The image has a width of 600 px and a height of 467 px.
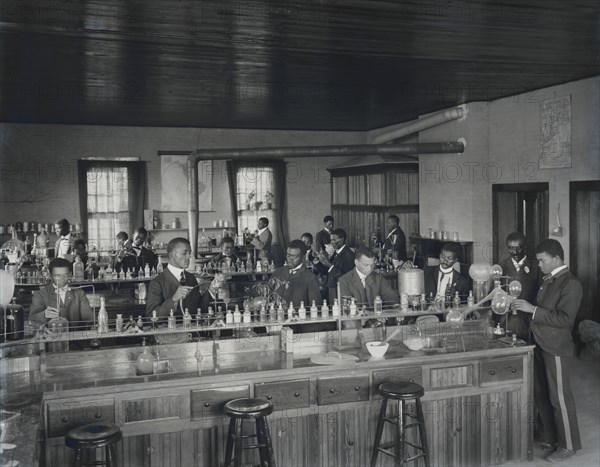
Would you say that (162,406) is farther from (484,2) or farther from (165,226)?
(165,226)

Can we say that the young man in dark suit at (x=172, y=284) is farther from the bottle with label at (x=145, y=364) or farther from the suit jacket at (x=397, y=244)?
the suit jacket at (x=397, y=244)

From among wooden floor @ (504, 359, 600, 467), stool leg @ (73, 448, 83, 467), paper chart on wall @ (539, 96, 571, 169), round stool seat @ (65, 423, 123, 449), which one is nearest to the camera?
round stool seat @ (65, 423, 123, 449)

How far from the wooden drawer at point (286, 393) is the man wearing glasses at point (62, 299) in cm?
181

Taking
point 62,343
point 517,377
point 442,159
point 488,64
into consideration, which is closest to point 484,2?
point 488,64

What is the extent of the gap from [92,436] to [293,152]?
8.47 m

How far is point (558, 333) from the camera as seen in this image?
5.61 metres

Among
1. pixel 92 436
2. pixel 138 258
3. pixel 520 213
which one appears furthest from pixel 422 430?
pixel 138 258

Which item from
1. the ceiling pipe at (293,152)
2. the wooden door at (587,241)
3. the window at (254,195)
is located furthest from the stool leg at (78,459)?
the window at (254,195)

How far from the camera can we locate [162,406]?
4.75 meters

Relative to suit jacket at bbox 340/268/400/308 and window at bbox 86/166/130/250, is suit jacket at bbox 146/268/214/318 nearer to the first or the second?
suit jacket at bbox 340/268/400/308

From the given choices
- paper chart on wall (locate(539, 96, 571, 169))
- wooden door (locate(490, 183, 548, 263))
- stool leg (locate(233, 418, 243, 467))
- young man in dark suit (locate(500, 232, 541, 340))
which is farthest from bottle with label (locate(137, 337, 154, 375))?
wooden door (locate(490, 183, 548, 263))

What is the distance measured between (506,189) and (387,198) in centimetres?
323

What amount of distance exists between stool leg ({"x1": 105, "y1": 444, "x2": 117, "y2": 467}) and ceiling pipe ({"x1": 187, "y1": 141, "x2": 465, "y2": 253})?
7756mm

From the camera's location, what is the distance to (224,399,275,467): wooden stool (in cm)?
457
